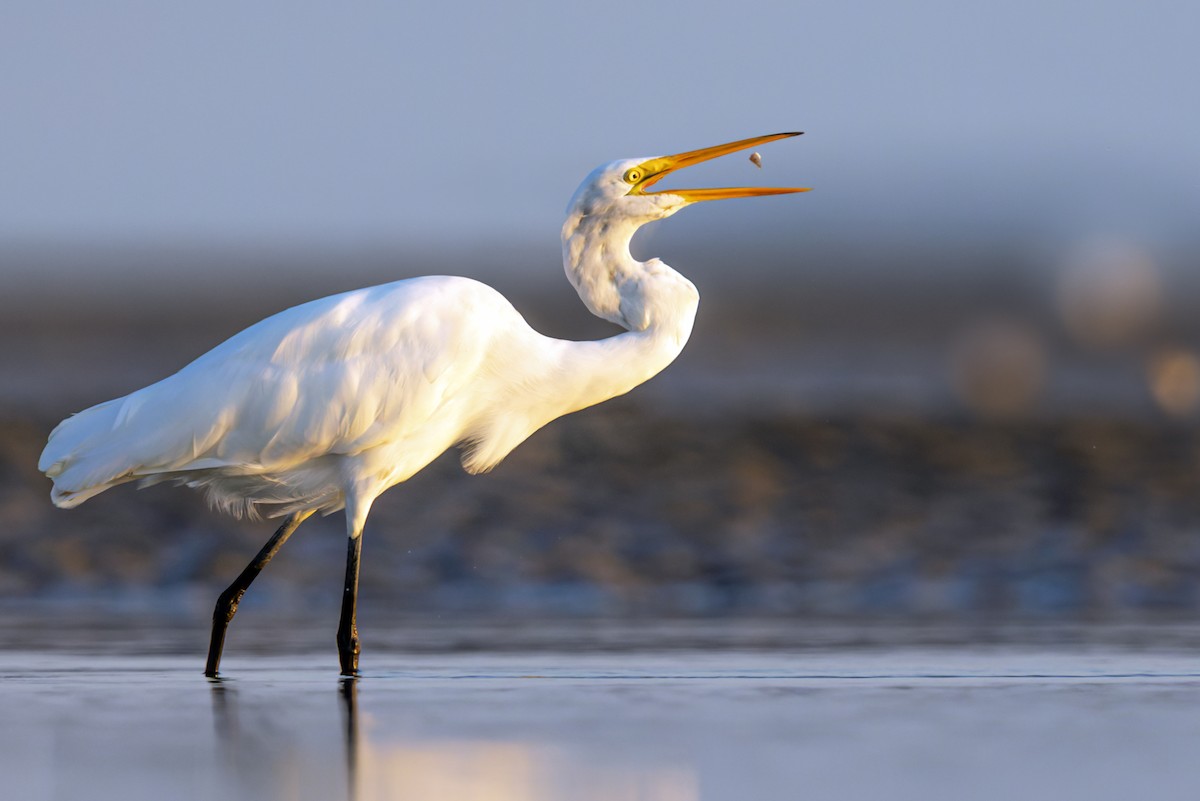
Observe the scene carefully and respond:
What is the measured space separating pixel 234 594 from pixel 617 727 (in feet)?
8.71

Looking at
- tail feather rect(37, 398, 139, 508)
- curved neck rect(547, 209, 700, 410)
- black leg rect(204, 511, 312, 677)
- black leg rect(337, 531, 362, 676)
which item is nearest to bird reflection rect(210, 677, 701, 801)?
black leg rect(337, 531, 362, 676)

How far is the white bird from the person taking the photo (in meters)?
7.76

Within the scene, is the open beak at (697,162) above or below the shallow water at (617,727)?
above

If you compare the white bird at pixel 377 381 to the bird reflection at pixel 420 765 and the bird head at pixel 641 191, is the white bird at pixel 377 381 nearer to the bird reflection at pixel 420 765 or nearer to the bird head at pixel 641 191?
the bird head at pixel 641 191

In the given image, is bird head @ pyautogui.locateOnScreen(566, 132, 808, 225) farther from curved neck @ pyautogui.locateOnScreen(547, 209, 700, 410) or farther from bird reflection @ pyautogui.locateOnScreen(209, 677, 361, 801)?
bird reflection @ pyautogui.locateOnScreen(209, 677, 361, 801)

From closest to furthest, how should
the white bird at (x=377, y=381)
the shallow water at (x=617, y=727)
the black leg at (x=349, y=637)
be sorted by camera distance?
the shallow water at (x=617, y=727)
the black leg at (x=349, y=637)
the white bird at (x=377, y=381)

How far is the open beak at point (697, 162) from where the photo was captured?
801cm

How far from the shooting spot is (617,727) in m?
5.73

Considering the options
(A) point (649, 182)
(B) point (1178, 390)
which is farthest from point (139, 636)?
(B) point (1178, 390)

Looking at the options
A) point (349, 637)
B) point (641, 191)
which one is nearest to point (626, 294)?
point (641, 191)

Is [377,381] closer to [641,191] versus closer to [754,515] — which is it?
[641,191]

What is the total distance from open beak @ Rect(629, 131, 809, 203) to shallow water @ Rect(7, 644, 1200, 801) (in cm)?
172

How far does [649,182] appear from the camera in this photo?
8.10 m

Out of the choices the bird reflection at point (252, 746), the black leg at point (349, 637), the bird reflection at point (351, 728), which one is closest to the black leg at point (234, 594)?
the black leg at point (349, 637)
